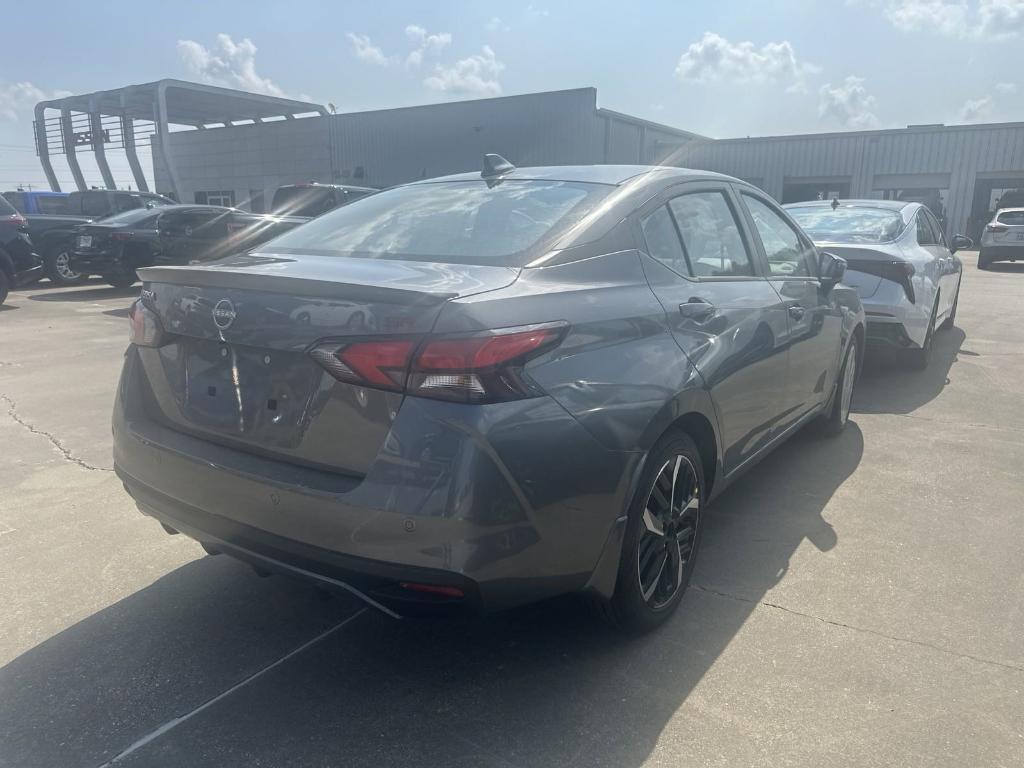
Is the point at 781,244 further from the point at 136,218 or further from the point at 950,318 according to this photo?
the point at 136,218

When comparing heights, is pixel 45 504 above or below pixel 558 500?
below

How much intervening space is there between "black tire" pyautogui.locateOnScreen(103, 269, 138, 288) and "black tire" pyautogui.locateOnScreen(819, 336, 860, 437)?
11.6 m

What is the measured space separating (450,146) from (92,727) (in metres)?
28.7

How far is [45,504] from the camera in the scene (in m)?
3.96

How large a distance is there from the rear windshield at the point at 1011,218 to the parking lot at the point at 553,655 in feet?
64.2

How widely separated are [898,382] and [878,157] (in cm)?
2791

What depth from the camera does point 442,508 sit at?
203 cm

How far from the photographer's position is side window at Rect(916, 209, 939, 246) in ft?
24.2

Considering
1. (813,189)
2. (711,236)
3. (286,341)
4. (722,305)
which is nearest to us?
(286,341)

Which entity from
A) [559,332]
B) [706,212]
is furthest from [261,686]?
[706,212]

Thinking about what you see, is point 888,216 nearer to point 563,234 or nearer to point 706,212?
point 706,212

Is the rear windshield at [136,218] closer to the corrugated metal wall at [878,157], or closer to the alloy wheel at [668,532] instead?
the alloy wheel at [668,532]

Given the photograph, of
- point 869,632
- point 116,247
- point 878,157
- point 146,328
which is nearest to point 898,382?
point 869,632

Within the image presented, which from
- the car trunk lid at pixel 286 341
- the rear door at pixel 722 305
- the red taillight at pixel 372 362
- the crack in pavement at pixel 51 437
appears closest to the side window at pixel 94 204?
the crack in pavement at pixel 51 437
